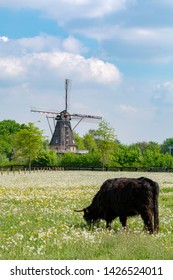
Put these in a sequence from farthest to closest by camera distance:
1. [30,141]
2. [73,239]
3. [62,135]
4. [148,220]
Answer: [62,135] → [30,141] → [148,220] → [73,239]

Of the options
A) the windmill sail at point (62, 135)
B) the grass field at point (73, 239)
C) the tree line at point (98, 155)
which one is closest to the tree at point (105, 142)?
the tree line at point (98, 155)

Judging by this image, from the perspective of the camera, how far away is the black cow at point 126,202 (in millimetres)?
12797

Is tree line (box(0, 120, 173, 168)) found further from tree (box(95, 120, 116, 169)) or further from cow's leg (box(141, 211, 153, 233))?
cow's leg (box(141, 211, 153, 233))

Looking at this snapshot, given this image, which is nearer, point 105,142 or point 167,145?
point 105,142

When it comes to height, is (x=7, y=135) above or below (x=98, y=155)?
above

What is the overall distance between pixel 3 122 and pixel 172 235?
125 meters

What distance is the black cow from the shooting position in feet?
42.0

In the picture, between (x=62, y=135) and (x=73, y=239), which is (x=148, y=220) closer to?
(x=73, y=239)

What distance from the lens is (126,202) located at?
1320 cm

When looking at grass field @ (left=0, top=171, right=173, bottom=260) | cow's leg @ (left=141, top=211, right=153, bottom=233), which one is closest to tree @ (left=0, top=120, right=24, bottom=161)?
grass field @ (left=0, top=171, right=173, bottom=260)

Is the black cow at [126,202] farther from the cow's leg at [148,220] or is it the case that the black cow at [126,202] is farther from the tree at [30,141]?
the tree at [30,141]

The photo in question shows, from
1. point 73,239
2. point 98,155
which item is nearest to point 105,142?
point 98,155

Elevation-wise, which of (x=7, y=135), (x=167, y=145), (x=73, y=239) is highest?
(x=7, y=135)
